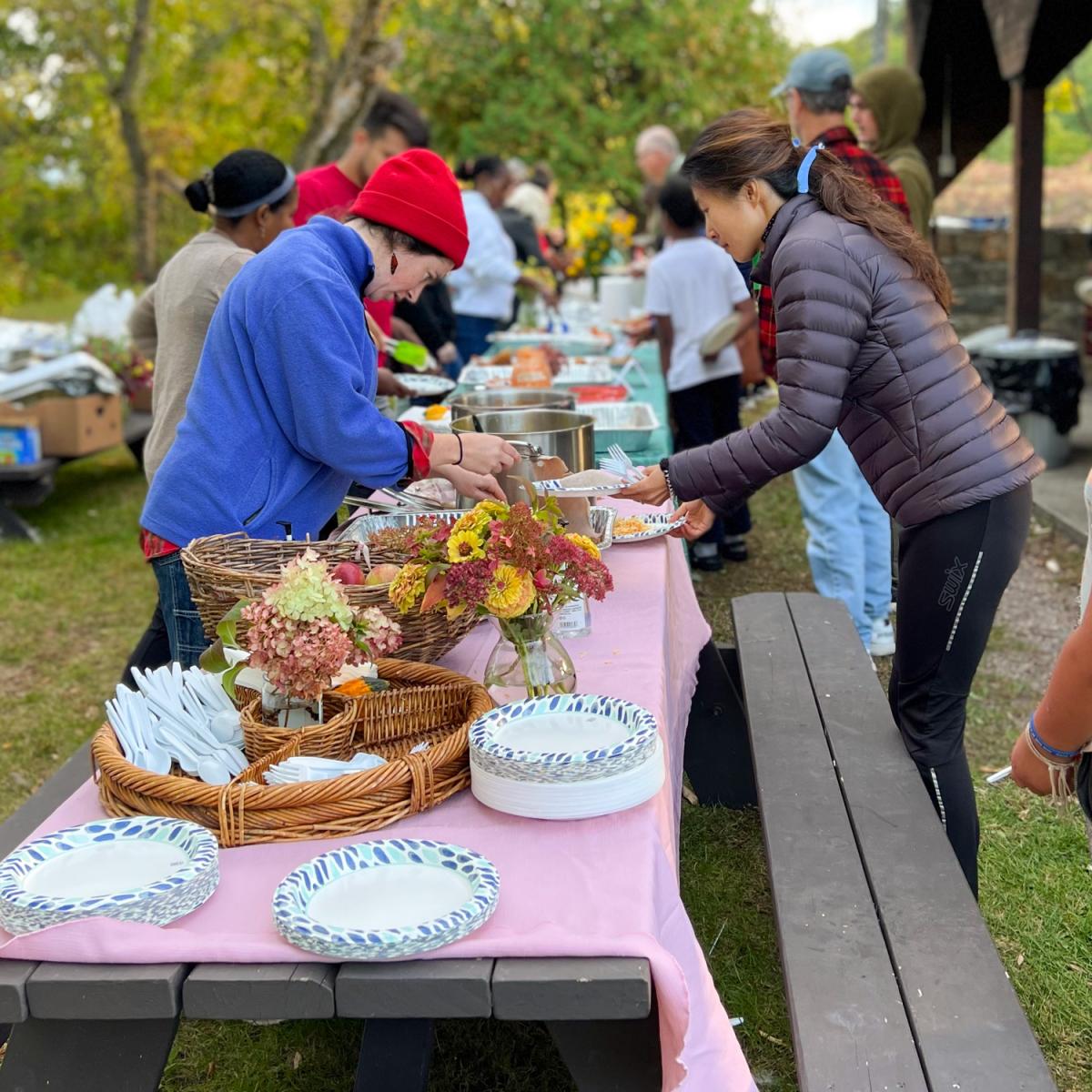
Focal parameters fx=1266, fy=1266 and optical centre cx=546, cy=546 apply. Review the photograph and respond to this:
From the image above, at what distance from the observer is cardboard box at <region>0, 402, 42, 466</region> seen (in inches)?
273

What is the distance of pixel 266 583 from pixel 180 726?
28 centimetres

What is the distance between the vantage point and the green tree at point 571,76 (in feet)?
67.3

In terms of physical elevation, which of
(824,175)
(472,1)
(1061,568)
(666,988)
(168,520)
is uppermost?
(472,1)

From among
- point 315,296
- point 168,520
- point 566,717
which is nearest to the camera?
point 566,717

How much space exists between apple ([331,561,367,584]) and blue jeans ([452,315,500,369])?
17.9 feet

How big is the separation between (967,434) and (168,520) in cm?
156

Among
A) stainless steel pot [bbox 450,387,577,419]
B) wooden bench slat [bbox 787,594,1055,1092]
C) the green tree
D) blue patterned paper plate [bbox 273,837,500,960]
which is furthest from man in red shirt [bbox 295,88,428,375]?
the green tree

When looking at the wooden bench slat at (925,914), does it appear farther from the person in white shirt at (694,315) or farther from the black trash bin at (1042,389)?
the black trash bin at (1042,389)

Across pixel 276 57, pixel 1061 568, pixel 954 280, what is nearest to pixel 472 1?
pixel 276 57

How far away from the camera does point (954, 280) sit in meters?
12.5

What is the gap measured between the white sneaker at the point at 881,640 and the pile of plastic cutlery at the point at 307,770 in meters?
3.14

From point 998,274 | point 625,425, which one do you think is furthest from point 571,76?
point 625,425

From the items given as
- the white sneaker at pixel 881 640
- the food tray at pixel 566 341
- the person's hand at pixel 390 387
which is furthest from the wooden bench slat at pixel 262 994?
the food tray at pixel 566 341

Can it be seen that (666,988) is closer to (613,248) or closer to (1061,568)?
(1061,568)
